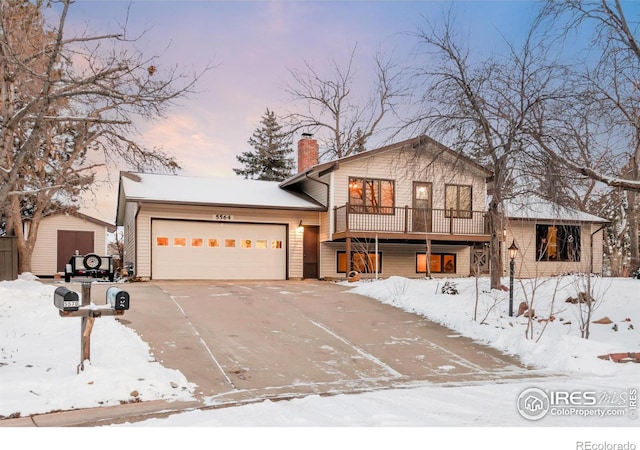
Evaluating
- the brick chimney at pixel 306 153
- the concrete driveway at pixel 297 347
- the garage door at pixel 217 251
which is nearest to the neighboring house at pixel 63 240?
the garage door at pixel 217 251

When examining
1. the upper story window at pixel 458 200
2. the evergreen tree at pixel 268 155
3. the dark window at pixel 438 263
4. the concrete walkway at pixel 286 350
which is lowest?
the concrete walkway at pixel 286 350

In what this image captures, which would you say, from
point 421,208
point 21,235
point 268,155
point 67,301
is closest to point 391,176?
point 421,208

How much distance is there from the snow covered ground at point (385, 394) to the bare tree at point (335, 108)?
71.4 feet

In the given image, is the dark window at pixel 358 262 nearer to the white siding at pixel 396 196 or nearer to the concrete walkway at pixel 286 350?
the white siding at pixel 396 196

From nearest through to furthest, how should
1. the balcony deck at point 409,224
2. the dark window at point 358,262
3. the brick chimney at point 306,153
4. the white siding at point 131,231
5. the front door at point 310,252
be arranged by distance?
the white siding at point 131,231 → the balcony deck at point 409,224 → the front door at point 310,252 → the dark window at point 358,262 → the brick chimney at point 306,153

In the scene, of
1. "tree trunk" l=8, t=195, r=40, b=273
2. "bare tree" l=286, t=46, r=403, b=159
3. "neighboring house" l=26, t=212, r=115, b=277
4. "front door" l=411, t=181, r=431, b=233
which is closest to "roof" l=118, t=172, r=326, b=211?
"front door" l=411, t=181, r=431, b=233

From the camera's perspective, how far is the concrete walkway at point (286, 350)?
5858 millimetres

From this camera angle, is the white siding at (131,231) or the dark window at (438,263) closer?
the white siding at (131,231)

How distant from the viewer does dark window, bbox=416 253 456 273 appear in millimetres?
20281

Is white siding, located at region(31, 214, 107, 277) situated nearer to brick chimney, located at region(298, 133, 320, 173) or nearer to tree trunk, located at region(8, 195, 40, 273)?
tree trunk, located at region(8, 195, 40, 273)

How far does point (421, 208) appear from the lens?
19.2 meters

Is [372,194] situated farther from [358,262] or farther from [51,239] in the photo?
[51,239]

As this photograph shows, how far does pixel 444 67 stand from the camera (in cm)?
1119

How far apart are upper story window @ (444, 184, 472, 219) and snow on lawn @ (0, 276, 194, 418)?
46.2 ft
